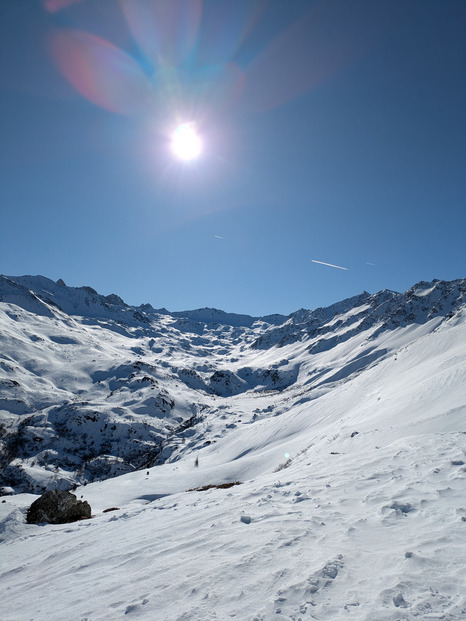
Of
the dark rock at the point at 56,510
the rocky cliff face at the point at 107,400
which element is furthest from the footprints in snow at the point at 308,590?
the rocky cliff face at the point at 107,400

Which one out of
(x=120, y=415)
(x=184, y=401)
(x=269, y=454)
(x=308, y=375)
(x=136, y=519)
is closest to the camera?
(x=136, y=519)

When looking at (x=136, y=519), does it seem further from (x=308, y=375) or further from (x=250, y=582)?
(x=308, y=375)

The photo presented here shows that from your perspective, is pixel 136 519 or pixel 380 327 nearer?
pixel 136 519

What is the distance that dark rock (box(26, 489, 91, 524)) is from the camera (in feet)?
52.9

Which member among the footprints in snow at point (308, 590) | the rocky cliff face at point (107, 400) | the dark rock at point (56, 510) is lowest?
the dark rock at point (56, 510)

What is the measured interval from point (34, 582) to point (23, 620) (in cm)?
266

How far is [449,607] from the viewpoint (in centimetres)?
365

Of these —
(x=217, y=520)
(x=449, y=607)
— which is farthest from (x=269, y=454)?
(x=449, y=607)

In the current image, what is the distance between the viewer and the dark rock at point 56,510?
52.9ft

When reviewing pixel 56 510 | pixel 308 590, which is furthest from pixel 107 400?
pixel 308 590

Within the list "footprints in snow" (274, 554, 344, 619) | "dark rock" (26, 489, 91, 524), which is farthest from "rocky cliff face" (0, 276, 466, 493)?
"footprints in snow" (274, 554, 344, 619)

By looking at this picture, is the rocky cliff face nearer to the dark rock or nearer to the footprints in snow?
the dark rock

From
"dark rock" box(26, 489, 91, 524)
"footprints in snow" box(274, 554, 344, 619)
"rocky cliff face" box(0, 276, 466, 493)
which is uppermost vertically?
"rocky cliff face" box(0, 276, 466, 493)

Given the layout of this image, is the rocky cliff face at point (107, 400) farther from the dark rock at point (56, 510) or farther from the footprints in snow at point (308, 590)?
the footprints in snow at point (308, 590)
